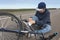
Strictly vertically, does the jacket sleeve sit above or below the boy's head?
below

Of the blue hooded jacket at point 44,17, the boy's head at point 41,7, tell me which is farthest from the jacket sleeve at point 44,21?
the boy's head at point 41,7

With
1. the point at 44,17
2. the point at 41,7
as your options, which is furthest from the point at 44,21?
the point at 41,7

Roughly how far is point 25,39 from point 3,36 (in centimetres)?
33

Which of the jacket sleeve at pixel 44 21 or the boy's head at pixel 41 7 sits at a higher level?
the boy's head at pixel 41 7

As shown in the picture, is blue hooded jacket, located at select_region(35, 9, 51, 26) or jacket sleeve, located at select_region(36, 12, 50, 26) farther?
blue hooded jacket, located at select_region(35, 9, 51, 26)

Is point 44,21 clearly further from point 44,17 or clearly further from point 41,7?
point 41,7

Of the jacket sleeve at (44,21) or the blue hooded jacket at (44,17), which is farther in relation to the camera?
the blue hooded jacket at (44,17)

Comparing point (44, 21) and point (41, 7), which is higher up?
point (41, 7)

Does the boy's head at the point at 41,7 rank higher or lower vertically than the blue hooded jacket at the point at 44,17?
higher

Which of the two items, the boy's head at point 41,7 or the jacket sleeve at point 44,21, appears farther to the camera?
the boy's head at point 41,7

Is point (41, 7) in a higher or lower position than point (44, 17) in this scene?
higher

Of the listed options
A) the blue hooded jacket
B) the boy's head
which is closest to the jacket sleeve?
the blue hooded jacket

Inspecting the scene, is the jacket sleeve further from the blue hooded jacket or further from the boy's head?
the boy's head

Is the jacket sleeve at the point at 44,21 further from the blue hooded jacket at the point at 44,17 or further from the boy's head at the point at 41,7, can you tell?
the boy's head at the point at 41,7
